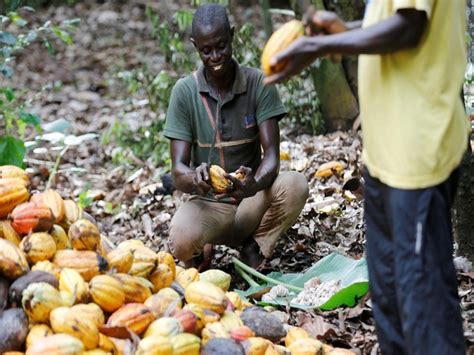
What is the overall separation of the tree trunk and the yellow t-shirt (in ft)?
13.7

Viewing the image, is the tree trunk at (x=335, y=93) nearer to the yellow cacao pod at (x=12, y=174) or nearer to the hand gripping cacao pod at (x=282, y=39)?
the yellow cacao pod at (x=12, y=174)

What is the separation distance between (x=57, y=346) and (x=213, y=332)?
590mm

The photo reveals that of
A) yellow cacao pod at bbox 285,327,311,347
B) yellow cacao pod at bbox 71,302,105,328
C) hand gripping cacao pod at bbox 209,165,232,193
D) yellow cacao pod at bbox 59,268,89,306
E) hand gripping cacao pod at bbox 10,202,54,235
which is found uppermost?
hand gripping cacao pod at bbox 10,202,54,235

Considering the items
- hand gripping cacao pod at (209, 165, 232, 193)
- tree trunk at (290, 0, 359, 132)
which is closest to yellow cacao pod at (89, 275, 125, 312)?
hand gripping cacao pod at (209, 165, 232, 193)

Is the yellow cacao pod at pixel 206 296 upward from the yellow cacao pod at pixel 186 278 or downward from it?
upward

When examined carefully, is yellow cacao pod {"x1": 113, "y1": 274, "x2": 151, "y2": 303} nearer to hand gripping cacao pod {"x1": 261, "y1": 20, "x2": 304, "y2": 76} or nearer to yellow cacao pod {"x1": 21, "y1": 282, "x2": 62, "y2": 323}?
yellow cacao pod {"x1": 21, "y1": 282, "x2": 62, "y2": 323}

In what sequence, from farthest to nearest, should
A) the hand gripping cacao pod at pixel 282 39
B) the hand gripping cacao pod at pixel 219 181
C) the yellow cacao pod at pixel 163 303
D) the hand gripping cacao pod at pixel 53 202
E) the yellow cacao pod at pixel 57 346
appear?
1. the hand gripping cacao pod at pixel 219 181
2. the hand gripping cacao pod at pixel 53 202
3. the yellow cacao pod at pixel 163 303
4. the yellow cacao pod at pixel 57 346
5. the hand gripping cacao pod at pixel 282 39

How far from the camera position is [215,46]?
13.3ft

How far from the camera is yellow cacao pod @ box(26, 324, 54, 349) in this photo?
2750 mm

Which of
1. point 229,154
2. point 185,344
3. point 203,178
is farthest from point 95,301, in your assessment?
point 229,154

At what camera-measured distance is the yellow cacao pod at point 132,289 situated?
118 inches

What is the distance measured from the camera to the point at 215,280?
11.7ft

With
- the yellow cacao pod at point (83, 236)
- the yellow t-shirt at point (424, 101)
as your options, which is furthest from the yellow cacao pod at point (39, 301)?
the yellow t-shirt at point (424, 101)

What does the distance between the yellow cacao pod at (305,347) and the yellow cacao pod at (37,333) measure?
90 cm
